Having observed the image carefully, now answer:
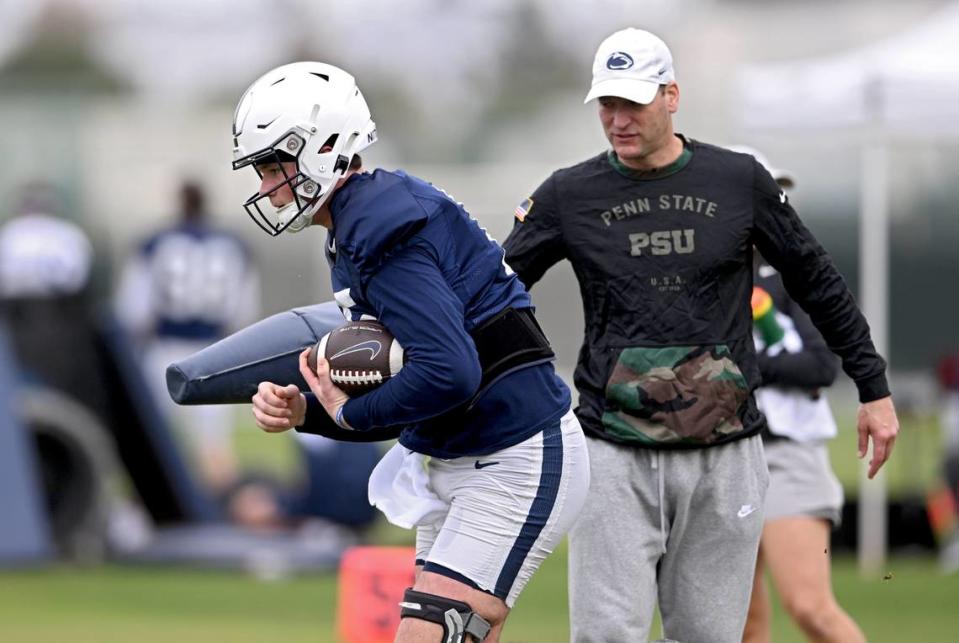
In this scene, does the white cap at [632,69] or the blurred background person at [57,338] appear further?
the blurred background person at [57,338]

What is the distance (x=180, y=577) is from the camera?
11.5 m

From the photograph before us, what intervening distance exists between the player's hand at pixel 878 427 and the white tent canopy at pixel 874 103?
5.70 m

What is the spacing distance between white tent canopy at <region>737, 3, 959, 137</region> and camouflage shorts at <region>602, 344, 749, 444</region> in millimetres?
5923

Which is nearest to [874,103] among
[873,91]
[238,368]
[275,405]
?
[873,91]

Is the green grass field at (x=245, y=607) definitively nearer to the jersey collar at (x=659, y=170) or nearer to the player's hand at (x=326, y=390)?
the jersey collar at (x=659, y=170)

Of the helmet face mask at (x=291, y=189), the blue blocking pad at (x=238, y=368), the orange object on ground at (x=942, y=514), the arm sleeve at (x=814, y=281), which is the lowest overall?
the orange object on ground at (x=942, y=514)

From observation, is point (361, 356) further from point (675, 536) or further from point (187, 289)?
point (187, 289)

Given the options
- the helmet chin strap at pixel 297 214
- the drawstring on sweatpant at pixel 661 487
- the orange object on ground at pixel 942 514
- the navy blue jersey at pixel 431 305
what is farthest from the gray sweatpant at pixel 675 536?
the orange object on ground at pixel 942 514

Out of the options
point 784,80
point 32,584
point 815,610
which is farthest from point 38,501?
point 815,610

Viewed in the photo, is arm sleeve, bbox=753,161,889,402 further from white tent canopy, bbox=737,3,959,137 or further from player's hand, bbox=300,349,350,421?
white tent canopy, bbox=737,3,959,137

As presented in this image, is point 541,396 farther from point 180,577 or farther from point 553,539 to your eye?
point 180,577

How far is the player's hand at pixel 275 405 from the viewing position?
491 cm

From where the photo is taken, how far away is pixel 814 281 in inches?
223

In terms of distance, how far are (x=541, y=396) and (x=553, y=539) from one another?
15.3 inches
